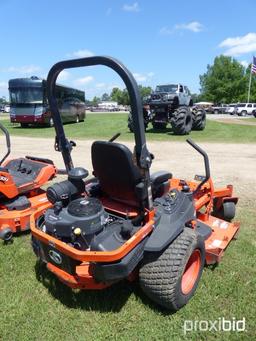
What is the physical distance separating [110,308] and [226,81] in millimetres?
68076

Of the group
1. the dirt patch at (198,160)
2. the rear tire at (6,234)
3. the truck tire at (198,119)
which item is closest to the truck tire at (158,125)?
the truck tire at (198,119)

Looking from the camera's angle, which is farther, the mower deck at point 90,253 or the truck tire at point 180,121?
the truck tire at point 180,121

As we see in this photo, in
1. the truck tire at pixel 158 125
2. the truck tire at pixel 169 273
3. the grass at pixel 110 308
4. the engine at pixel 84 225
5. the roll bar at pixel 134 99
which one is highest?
the roll bar at pixel 134 99

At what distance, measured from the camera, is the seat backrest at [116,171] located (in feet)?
9.49

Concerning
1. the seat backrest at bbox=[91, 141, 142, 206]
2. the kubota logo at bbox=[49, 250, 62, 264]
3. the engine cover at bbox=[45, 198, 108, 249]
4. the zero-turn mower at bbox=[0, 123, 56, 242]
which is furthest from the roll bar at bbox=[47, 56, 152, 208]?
the zero-turn mower at bbox=[0, 123, 56, 242]

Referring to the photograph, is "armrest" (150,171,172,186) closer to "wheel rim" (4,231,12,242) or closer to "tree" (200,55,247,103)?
"wheel rim" (4,231,12,242)

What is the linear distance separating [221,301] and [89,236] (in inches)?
51.4

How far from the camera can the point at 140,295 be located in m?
3.23

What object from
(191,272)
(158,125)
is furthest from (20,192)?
(158,125)

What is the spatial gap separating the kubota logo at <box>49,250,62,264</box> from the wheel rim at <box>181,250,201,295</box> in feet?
3.58

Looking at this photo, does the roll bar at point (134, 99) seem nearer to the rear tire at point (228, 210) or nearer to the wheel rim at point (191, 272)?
the wheel rim at point (191, 272)

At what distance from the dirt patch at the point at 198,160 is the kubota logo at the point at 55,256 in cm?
363

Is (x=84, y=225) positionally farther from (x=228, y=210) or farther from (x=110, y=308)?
(x=228, y=210)

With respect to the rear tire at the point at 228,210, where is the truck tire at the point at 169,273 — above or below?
above
